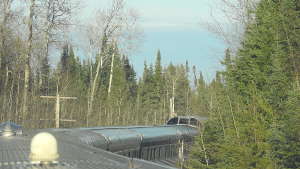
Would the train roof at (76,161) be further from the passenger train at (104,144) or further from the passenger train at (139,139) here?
the passenger train at (139,139)

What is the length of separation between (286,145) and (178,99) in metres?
77.9

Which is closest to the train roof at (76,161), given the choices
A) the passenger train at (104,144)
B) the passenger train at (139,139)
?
the passenger train at (104,144)

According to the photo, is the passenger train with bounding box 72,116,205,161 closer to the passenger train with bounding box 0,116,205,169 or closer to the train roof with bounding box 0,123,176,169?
the passenger train with bounding box 0,116,205,169

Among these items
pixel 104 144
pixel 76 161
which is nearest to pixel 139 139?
pixel 104 144

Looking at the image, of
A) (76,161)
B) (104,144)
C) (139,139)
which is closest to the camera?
(76,161)

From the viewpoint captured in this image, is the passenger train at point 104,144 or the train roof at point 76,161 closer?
the train roof at point 76,161

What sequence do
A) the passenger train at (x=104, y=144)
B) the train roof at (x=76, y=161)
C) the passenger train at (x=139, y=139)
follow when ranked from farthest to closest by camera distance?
the passenger train at (x=139, y=139) < the passenger train at (x=104, y=144) < the train roof at (x=76, y=161)

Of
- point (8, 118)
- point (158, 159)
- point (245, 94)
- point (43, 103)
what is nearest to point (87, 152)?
point (245, 94)

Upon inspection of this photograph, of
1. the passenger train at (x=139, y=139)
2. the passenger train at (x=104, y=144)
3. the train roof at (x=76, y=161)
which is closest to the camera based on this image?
the train roof at (x=76, y=161)

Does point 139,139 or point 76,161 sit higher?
point 76,161

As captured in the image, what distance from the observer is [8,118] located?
73.3 ft

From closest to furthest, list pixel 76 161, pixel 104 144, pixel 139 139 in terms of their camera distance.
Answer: pixel 76 161, pixel 104 144, pixel 139 139

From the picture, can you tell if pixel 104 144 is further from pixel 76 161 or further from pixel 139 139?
pixel 76 161

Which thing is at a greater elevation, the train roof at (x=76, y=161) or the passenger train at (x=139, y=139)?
the train roof at (x=76, y=161)
